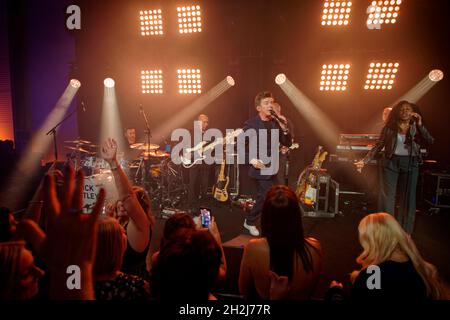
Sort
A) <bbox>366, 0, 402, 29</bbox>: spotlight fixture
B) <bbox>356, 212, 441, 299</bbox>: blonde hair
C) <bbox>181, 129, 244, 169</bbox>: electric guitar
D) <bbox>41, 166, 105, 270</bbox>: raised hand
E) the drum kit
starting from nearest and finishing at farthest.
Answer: <bbox>41, 166, 105, 270</bbox>: raised hand
<bbox>356, 212, 441, 299</bbox>: blonde hair
the drum kit
<bbox>366, 0, 402, 29</bbox>: spotlight fixture
<bbox>181, 129, 244, 169</bbox>: electric guitar

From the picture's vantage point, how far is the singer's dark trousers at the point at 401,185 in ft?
16.5

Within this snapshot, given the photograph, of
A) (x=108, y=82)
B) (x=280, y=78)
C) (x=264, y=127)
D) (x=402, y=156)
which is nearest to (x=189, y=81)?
(x=108, y=82)

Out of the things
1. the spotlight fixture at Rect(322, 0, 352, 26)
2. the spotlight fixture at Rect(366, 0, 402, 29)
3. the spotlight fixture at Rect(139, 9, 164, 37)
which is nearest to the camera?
the spotlight fixture at Rect(366, 0, 402, 29)

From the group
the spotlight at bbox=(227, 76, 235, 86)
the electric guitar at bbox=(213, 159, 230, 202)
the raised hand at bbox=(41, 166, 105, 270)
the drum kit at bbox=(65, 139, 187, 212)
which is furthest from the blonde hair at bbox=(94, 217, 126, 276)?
the spotlight at bbox=(227, 76, 235, 86)

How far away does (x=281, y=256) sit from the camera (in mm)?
2139

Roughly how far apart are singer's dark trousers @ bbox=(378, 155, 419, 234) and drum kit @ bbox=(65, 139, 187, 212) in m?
4.00

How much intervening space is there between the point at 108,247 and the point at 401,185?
4623 mm

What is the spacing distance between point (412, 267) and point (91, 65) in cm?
932

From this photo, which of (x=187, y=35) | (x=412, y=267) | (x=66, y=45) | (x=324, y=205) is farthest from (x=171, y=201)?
(x=66, y=45)

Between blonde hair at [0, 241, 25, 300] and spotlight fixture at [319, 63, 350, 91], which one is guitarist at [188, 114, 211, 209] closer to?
spotlight fixture at [319, 63, 350, 91]

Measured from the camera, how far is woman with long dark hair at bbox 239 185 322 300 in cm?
214

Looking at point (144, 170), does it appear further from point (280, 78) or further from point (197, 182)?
point (280, 78)

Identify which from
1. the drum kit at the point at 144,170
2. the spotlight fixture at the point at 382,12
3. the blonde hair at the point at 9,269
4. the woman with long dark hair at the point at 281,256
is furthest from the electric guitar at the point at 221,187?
the blonde hair at the point at 9,269
